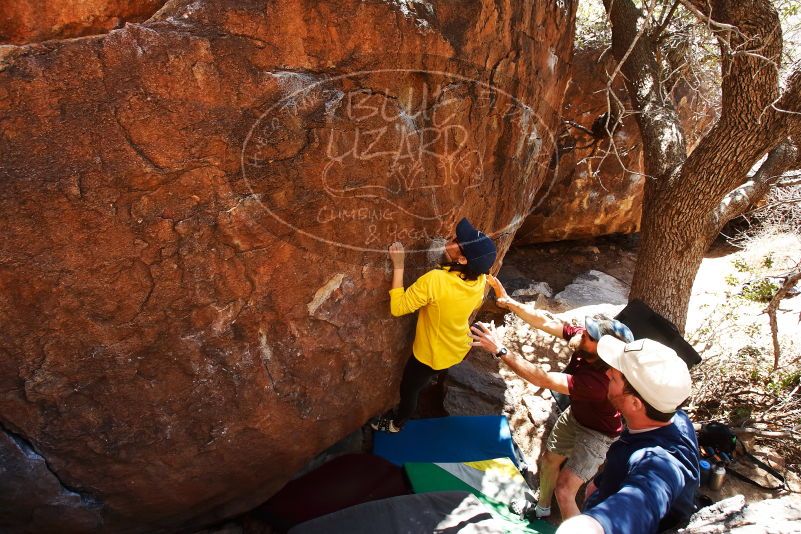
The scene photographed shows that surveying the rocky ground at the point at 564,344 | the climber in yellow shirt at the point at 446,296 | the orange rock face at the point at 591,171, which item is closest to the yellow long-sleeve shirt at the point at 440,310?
the climber in yellow shirt at the point at 446,296

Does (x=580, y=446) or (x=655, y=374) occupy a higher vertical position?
(x=655, y=374)

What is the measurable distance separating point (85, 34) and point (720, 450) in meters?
4.20

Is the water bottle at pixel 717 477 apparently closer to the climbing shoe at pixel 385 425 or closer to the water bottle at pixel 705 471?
the water bottle at pixel 705 471

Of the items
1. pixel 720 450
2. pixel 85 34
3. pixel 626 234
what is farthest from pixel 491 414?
pixel 626 234

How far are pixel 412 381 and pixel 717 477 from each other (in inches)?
81.3

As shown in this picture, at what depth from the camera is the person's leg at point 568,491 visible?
2.84 m

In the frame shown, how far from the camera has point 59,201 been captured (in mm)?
1997

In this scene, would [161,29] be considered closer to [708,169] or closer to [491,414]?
[491,414]

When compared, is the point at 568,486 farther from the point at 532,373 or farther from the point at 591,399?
the point at 532,373

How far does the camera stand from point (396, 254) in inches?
107

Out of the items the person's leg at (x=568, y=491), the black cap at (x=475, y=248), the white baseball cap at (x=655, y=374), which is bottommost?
the person's leg at (x=568, y=491)

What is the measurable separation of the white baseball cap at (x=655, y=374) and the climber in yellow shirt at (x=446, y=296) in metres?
0.81

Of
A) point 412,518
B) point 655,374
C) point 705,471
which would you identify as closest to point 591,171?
point 705,471

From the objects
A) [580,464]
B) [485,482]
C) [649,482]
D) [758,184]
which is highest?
[758,184]
